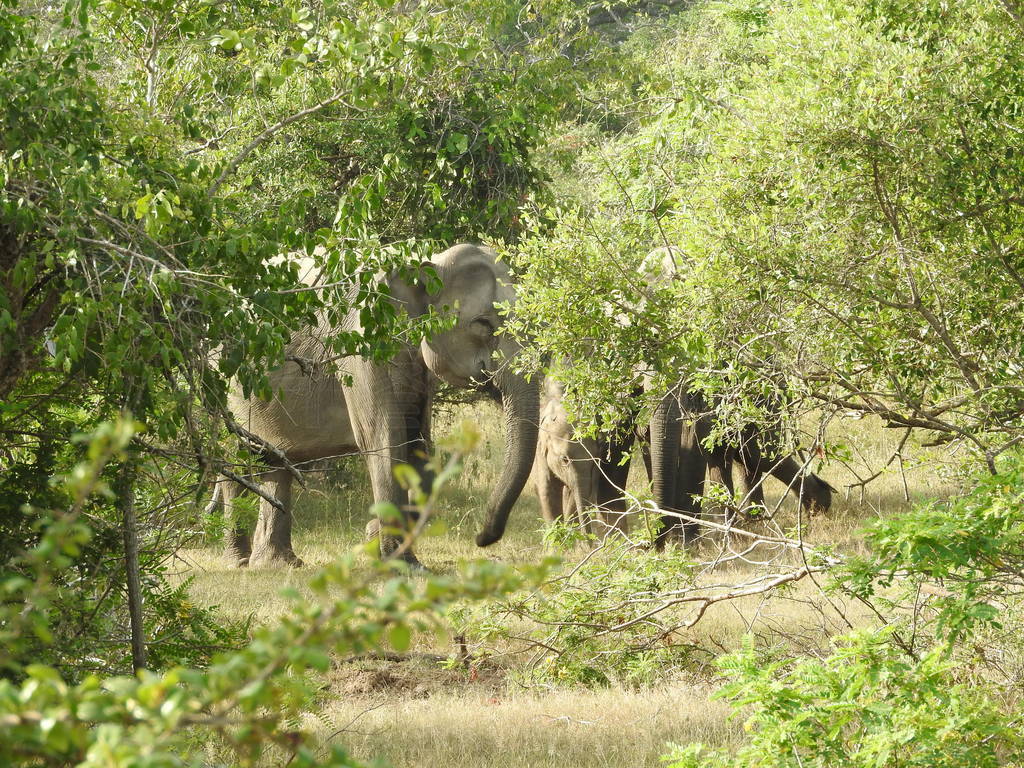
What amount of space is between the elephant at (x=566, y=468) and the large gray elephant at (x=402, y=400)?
38.4 inches

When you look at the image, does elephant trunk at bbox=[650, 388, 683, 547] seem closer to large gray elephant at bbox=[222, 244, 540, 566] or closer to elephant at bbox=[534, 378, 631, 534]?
elephant at bbox=[534, 378, 631, 534]

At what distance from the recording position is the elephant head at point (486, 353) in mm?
10164

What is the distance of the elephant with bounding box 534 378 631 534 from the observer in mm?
11969

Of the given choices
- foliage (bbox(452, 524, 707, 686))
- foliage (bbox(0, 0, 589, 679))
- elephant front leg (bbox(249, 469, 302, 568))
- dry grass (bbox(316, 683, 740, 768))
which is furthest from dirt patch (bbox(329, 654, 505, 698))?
elephant front leg (bbox(249, 469, 302, 568))

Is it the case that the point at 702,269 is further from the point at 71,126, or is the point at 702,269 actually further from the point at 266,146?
the point at 266,146

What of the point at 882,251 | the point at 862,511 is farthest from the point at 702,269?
the point at 862,511

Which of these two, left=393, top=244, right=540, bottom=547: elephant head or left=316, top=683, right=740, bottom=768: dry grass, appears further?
left=393, top=244, right=540, bottom=547: elephant head

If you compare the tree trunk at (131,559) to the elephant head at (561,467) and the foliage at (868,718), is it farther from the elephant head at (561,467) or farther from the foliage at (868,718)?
the elephant head at (561,467)

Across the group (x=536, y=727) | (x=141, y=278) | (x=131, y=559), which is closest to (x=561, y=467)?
(x=536, y=727)

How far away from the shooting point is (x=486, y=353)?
10469 millimetres

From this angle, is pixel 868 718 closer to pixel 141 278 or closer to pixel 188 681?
pixel 141 278

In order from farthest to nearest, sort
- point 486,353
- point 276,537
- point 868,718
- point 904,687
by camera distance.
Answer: point 276,537, point 486,353, point 904,687, point 868,718

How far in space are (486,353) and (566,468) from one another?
2232 mm

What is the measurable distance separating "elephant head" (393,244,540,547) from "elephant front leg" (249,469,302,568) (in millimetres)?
2164
